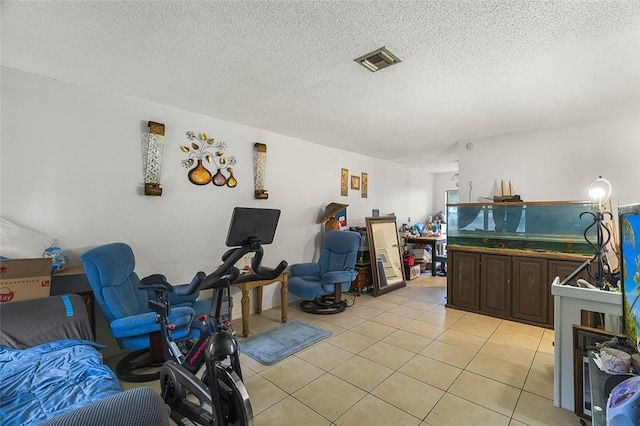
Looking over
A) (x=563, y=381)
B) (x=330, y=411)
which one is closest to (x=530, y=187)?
(x=563, y=381)

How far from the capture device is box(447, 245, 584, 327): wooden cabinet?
3600 millimetres

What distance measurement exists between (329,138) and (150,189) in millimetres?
2607

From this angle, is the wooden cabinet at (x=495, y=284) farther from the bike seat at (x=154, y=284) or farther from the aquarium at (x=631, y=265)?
the bike seat at (x=154, y=284)

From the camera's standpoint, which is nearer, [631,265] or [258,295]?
[631,265]

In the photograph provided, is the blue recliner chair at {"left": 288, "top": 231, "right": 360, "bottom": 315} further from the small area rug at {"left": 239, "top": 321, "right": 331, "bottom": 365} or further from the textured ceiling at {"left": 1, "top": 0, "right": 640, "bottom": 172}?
the textured ceiling at {"left": 1, "top": 0, "right": 640, "bottom": 172}

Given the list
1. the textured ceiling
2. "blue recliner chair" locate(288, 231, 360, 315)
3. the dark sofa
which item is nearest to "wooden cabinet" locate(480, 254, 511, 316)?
"blue recliner chair" locate(288, 231, 360, 315)

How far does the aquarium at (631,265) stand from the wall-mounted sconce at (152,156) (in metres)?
3.58

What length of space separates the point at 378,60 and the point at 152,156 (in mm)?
2445

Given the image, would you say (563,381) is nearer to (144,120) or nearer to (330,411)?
(330,411)

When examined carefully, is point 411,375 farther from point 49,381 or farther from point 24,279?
point 24,279

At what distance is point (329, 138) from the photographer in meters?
4.56

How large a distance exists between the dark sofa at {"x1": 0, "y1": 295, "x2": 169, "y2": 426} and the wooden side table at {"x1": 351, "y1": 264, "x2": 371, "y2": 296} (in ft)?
12.1

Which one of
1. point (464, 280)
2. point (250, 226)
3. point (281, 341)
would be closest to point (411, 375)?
point (281, 341)

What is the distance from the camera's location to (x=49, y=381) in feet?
5.00
